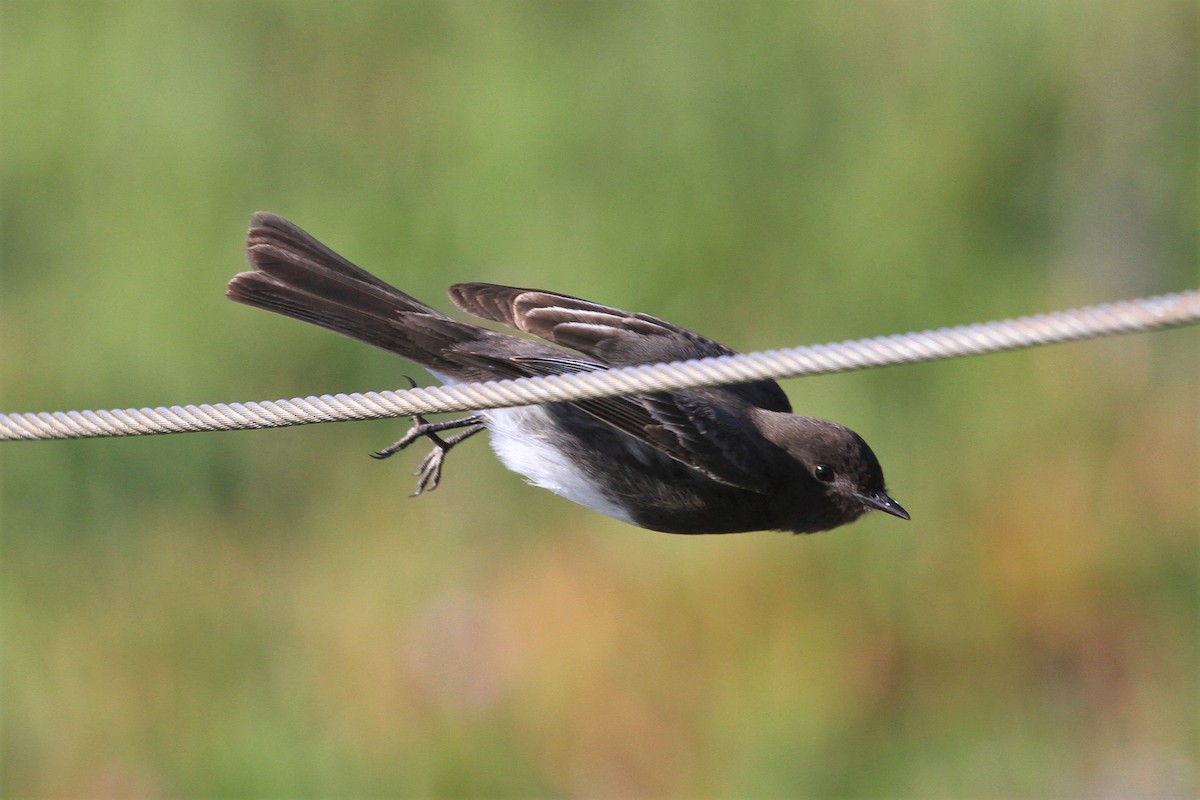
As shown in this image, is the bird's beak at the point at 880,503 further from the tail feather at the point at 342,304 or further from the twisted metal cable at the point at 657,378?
the twisted metal cable at the point at 657,378

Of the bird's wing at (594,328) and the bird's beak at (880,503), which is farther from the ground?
the bird's wing at (594,328)

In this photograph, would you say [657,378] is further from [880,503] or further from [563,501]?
[563,501]

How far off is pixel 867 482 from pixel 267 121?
4474 millimetres

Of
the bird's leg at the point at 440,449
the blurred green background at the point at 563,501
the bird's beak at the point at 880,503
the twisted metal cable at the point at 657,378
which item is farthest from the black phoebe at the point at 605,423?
the blurred green background at the point at 563,501

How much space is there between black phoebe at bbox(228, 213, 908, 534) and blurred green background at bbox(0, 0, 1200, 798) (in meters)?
2.30

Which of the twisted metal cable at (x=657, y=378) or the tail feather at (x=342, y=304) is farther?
the tail feather at (x=342, y=304)

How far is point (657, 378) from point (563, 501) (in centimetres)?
412

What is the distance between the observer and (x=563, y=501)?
667 centimetres

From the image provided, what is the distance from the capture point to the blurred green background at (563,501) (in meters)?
6.40

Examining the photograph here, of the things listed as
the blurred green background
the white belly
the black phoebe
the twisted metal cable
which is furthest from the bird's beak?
the blurred green background

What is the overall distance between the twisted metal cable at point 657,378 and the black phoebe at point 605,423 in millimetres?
1038

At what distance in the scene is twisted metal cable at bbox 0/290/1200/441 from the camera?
2.23 m

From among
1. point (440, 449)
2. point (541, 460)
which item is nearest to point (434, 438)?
point (440, 449)

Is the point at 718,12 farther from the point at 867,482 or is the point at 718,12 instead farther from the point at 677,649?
the point at 867,482
